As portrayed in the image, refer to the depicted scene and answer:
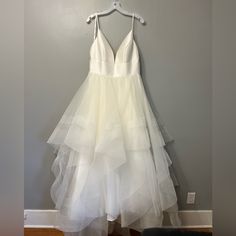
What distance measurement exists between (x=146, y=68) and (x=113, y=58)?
0.25 metres

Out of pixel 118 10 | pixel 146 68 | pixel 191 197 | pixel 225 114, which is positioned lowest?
pixel 191 197

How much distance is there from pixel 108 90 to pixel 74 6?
2.14ft

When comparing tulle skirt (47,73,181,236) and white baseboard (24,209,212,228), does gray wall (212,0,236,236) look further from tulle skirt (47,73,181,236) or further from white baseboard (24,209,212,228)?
white baseboard (24,209,212,228)

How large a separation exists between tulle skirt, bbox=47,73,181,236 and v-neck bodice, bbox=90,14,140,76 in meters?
0.05

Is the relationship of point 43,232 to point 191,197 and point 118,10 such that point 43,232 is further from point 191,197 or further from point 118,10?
point 118,10

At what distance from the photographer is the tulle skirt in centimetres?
170

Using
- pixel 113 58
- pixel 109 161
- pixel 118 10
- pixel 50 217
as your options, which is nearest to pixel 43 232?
pixel 50 217

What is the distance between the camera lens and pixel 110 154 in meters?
1.68

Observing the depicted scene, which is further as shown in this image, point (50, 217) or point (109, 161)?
point (50, 217)

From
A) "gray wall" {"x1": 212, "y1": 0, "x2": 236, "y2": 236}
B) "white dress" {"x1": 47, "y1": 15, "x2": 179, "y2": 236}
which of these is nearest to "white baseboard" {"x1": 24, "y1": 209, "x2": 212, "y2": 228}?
"white dress" {"x1": 47, "y1": 15, "x2": 179, "y2": 236}

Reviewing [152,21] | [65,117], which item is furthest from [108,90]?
[152,21]

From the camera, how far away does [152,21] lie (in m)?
1.91

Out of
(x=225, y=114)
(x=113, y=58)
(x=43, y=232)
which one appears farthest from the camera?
(x=43, y=232)

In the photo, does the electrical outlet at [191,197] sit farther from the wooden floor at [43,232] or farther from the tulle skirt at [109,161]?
the wooden floor at [43,232]
